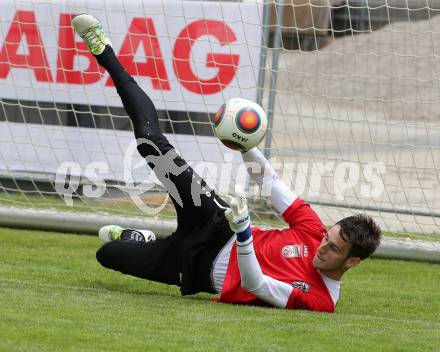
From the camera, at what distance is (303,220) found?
254 inches

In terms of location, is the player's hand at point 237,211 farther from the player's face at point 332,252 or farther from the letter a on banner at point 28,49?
the letter a on banner at point 28,49

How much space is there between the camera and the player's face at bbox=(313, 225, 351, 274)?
6.04m

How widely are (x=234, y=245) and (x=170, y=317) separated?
1025mm

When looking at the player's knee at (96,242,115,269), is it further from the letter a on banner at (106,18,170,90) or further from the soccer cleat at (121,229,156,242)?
the letter a on banner at (106,18,170,90)

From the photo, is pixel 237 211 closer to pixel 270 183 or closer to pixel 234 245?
pixel 234 245

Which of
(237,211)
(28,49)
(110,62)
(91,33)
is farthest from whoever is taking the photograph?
(28,49)

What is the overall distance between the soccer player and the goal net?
2787mm

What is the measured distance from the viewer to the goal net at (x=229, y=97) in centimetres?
984

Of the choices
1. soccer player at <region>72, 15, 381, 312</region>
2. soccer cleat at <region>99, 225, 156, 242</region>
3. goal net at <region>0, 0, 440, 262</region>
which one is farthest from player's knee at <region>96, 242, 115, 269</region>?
goal net at <region>0, 0, 440, 262</region>

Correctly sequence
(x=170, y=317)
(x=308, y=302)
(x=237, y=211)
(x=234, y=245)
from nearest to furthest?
(x=170, y=317), (x=237, y=211), (x=308, y=302), (x=234, y=245)

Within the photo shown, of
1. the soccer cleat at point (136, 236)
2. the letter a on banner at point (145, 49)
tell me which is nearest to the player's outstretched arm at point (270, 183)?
the soccer cleat at point (136, 236)

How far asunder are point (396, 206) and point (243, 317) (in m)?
4.57

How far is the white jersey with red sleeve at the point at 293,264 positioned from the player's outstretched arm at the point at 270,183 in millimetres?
60

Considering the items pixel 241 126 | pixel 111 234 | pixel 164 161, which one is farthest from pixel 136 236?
pixel 241 126
